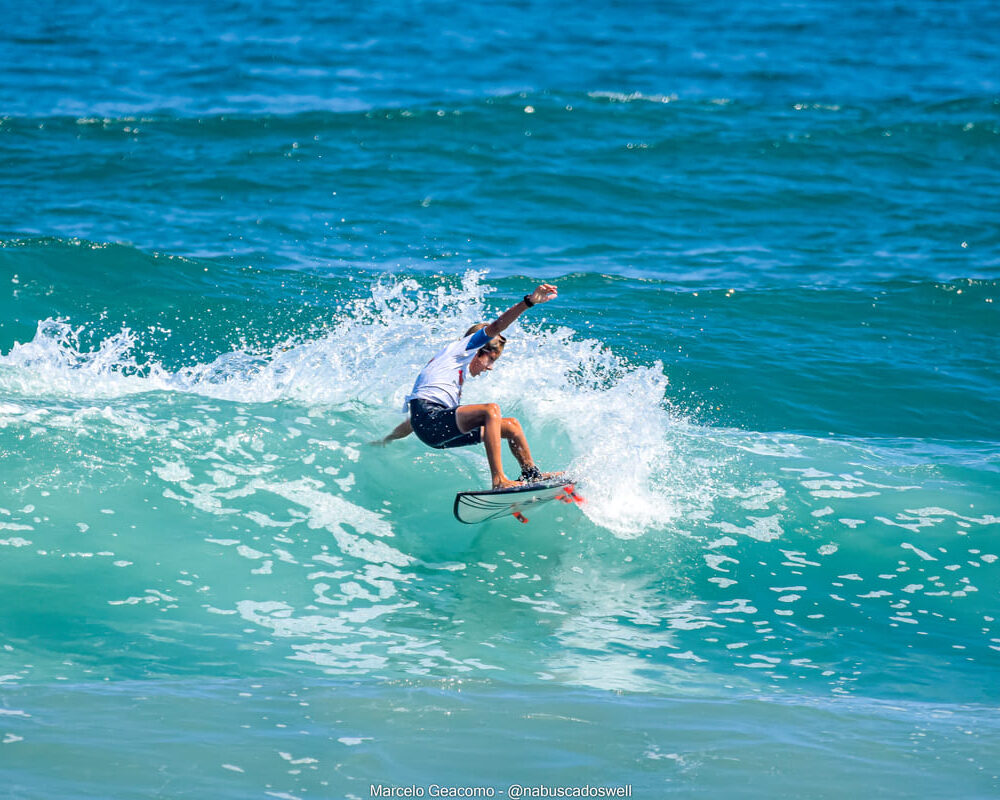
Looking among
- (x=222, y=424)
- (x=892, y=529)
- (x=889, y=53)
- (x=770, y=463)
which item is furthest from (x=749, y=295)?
(x=889, y=53)

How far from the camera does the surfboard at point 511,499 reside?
845 centimetres

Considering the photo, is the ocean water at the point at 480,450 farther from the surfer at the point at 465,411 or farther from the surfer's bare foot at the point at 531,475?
the surfer at the point at 465,411

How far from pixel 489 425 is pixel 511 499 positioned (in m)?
0.64

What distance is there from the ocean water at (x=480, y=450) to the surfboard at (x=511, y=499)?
332 mm

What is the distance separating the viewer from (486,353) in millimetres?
8469

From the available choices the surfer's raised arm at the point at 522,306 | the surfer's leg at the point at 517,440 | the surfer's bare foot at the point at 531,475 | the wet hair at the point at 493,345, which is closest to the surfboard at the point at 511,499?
the surfer's bare foot at the point at 531,475

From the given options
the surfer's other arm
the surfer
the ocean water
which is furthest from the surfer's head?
the ocean water

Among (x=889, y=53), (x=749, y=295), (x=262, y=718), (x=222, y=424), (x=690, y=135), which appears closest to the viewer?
(x=262, y=718)

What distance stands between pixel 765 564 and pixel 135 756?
5353 mm

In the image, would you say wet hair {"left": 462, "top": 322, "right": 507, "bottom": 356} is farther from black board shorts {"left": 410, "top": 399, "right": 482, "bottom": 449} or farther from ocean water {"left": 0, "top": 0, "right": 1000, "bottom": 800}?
ocean water {"left": 0, "top": 0, "right": 1000, "bottom": 800}

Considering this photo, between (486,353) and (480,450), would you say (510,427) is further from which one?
(480,450)

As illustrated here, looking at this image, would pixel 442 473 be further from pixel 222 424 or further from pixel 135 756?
pixel 135 756

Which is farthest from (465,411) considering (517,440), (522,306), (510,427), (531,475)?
(522,306)

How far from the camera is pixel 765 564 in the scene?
29.6 ft
